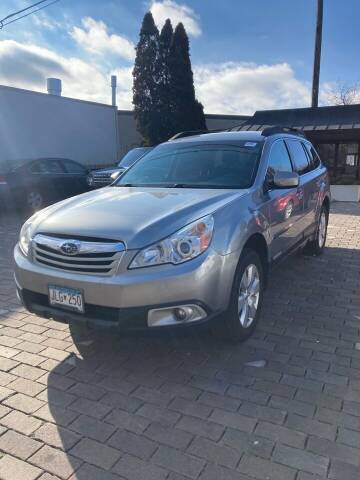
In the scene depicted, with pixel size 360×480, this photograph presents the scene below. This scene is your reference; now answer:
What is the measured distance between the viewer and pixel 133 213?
320 centimetres

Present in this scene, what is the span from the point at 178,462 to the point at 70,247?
1.55 meters

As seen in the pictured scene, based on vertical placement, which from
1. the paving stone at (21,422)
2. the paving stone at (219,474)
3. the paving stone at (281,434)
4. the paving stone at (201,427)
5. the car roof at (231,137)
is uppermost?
the car roof at (231,137)

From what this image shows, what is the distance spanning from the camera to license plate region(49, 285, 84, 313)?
2945 millimetres

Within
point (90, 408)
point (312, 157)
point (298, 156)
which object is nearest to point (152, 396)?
point (90, 408)

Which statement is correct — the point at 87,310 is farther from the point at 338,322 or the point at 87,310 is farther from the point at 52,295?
the point at 338,322

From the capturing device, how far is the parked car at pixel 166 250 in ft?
9.31

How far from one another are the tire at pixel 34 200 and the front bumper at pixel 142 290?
868 centimetres

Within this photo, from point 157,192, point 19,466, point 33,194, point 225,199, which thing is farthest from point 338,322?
point 33,194

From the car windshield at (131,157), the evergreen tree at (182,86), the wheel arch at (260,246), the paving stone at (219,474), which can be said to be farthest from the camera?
the evergreen tree at (182,86)

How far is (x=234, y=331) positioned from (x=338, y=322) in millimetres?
1336

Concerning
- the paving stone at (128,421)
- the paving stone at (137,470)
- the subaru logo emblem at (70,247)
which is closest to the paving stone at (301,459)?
the paving stone at (137,470)

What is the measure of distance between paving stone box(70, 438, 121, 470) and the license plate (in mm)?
875

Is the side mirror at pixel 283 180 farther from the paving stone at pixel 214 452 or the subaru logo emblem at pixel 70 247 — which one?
the paving stone at pixel 214 452

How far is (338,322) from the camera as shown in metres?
4.12
